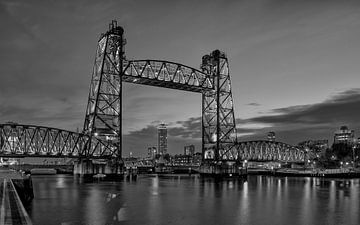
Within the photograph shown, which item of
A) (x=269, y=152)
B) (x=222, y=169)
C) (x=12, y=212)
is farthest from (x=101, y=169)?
(x=269, y=152)

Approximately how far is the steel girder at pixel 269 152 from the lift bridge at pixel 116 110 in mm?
19191

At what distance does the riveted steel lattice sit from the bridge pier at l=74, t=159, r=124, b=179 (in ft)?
87.4

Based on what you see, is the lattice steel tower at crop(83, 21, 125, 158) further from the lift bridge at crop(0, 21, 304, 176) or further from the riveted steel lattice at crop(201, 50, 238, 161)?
the riveted steel lattice at crop(201, 50, 238, 161)

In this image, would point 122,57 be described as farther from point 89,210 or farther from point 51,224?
point 51,224

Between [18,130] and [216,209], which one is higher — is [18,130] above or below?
above

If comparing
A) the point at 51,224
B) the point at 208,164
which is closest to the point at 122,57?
the point at 208,164

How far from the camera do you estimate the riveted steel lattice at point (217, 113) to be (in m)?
98.4

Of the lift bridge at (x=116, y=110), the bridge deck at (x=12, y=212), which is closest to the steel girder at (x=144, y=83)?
the lift bridge at (x=116, y=110)

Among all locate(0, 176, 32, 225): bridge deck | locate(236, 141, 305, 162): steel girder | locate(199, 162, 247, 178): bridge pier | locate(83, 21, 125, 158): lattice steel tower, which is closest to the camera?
locate(0, 176, 32, 225): bridge deck

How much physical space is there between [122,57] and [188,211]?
4943 centimetres

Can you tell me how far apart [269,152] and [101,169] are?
3289 inches

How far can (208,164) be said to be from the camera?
102m

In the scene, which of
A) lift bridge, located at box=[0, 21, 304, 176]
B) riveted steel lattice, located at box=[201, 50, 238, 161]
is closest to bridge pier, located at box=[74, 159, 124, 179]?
lift bridge, located at box=[0, 21, 304, 176]

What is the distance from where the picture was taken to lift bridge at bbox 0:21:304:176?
7856 cm
